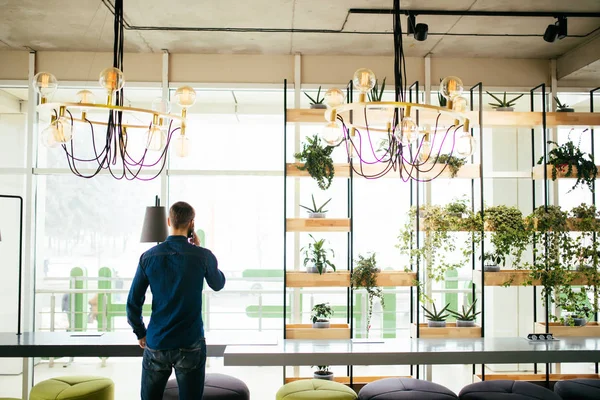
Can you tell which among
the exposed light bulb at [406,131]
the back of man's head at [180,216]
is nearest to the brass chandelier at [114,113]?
the back of man's head at [180,216]

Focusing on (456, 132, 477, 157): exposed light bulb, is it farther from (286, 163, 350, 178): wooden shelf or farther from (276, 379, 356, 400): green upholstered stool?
(286, 163, 350, 178): wooden shelf

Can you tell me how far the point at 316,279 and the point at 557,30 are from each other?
9.65ft

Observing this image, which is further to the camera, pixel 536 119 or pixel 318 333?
pixel 536 119

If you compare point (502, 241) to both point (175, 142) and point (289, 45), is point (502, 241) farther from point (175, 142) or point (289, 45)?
point (175, 142)

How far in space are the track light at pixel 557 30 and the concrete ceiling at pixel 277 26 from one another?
0.11 metres

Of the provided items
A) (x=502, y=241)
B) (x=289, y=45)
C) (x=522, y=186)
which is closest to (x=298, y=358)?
(x=502, y=241)

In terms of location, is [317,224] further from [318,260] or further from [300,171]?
[300,171]

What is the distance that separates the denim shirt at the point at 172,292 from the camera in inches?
120

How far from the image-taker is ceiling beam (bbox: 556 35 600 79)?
512 cm

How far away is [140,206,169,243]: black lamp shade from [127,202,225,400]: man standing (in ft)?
4.36

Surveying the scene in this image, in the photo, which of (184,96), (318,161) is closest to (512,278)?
(318,161)

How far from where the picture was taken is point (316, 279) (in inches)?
197

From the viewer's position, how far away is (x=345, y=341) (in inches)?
175

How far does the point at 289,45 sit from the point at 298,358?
3.08 m
